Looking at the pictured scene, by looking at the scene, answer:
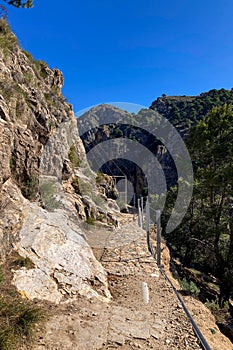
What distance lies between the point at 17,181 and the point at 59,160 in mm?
4807

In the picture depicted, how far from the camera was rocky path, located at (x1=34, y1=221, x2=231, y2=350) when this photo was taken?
99.1 inches

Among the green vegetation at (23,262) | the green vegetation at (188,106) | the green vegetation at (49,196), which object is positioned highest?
the green vegetation at (188,106)

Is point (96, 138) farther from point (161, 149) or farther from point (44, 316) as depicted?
point (44, 316)

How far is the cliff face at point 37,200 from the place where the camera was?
374 cm

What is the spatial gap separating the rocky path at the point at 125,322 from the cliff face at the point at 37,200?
41cm

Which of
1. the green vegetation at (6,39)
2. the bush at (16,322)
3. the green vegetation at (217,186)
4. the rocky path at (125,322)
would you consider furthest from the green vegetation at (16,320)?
the green vegetation at (217,186)

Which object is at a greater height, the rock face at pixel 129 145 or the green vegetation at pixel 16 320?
the rock face at pixel 129 145

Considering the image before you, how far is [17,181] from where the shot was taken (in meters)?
5.98

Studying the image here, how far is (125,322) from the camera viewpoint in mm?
3041

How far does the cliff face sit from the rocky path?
0.41 meters

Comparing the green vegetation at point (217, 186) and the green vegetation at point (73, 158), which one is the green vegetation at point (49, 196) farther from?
the green vegetation at point (217, 186)

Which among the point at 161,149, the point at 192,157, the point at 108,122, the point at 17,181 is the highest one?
the point at 108,122

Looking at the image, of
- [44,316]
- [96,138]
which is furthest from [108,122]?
[44,316]

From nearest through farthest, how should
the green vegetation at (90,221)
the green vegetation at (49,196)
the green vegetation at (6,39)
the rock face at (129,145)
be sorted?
the green vegetation at (49,196) < the green vegetation at (6,39) < the green vegetation at (90,221) < the rock face at (129,145)
